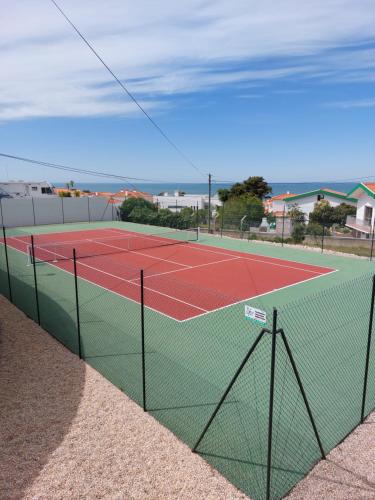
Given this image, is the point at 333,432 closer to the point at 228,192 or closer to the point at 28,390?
the point at 28,390

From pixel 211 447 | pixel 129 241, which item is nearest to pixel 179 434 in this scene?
pixel 211 447

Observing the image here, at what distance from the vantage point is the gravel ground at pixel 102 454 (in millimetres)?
4641

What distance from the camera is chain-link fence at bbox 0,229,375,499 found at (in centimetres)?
521

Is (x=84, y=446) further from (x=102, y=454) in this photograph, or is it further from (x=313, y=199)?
(x=313, y=199)

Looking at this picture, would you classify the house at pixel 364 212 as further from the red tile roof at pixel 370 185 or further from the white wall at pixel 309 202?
the white wall at pixel 309 202

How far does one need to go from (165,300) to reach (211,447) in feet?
25.5

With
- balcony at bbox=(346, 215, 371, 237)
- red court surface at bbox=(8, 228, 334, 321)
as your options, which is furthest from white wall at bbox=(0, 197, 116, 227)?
balcony at bbox=(346, 215, 371, 237)

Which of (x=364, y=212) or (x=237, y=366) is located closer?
(x=237, y=366)

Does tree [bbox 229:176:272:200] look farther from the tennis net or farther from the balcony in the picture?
Result: the tennis net

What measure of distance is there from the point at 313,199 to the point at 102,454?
207ft

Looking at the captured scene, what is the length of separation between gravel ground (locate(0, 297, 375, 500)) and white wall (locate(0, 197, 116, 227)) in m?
31.5

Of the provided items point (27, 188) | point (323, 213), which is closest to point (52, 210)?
point (27, 188)

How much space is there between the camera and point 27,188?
67938 mm

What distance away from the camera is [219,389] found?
23.3 ft
